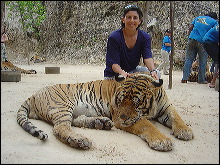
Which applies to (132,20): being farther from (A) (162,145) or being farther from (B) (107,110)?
(A) (162,145)

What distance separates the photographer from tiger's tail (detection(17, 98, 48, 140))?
2.43 metres

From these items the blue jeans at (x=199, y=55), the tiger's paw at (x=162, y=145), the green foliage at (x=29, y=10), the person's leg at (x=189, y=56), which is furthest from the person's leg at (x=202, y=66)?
the green foliage at (x=29, y=10)

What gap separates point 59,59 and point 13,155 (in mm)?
14124

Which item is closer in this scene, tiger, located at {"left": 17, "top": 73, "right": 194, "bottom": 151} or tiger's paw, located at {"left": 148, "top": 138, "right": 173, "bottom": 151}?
tiger's paw, located at {"left": 148, "top": 138, "right": 173, "bottom": 151}

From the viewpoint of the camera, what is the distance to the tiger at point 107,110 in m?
2.55

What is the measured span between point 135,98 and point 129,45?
1.06 m

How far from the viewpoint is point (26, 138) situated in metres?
2.53

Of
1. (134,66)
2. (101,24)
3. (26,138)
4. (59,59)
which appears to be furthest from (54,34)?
(26,138)

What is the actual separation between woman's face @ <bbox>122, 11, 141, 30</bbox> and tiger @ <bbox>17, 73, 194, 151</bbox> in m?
0.71

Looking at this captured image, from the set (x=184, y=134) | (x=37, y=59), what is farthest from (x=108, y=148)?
(x=37, y=59)

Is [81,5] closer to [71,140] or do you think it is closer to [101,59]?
[101,59]

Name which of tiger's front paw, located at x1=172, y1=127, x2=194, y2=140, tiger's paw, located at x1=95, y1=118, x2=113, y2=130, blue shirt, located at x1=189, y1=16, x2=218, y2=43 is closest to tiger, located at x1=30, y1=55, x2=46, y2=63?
blue shirt, located at x1=189, y1=16, x2=218, y2=43

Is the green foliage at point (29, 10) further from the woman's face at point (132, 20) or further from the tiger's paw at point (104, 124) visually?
the tiger's paw at point (104, 124)

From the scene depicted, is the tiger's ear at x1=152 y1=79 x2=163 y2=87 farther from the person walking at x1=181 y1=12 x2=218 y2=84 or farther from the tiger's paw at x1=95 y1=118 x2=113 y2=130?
the person walking at x1=181 y1=12 x2=218 y2=84
